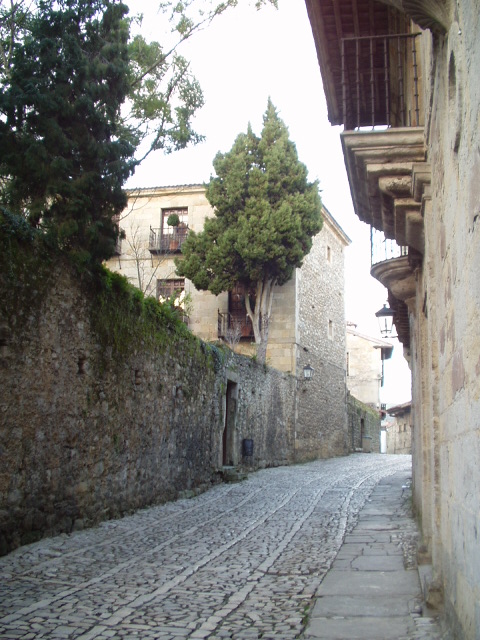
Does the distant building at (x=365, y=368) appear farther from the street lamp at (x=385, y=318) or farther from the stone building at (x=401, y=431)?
the street lamp at (x=385, y=318)

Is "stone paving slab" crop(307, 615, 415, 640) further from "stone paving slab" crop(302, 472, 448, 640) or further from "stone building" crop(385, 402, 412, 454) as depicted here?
"stone building" crop(385, 402, 412, 454)

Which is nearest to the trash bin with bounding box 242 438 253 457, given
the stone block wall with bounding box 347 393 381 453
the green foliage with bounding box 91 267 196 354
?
the green foliage with bounding box 91 267 196 354

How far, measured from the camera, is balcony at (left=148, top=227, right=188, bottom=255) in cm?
2469

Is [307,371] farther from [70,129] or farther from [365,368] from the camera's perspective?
[365,368]

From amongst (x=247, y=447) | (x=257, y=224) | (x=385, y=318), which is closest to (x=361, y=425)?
(x=257, y=224)

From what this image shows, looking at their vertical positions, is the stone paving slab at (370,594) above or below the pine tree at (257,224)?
below

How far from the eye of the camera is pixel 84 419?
7.70 metres

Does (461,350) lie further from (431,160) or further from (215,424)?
(215,424)

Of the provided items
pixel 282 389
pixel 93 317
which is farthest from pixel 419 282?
pixel 282 389

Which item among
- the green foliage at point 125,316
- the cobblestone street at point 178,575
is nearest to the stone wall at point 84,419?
the green foliage at point 125,316

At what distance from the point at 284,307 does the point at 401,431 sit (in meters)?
20.1

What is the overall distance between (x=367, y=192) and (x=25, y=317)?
11.9ft

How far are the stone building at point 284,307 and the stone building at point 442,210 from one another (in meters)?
15.1

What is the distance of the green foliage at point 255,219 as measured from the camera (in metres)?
20.6
